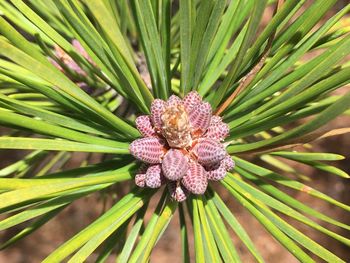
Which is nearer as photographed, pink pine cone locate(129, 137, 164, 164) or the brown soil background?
pink pine cone locate(129, 137, 164, 164)

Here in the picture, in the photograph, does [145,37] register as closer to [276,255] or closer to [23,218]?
[23,218]

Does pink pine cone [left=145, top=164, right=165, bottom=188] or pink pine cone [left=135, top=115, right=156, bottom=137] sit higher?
pink pine cone [left=135, top=115, right=156, bottom=137]

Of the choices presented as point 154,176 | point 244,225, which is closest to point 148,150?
point 154,176

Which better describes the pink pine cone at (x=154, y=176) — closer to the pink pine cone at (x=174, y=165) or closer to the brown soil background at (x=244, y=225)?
the pink pine cone at (x=174, y=165)

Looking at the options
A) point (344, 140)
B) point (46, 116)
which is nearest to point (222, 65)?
point (46, 116)

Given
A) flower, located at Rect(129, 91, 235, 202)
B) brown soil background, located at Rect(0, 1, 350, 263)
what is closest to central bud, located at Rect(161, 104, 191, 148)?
flower, located at Rect(129, 91, 235, 202)

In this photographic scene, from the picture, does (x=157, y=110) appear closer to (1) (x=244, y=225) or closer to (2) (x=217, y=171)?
(2) (x=217, y=171)

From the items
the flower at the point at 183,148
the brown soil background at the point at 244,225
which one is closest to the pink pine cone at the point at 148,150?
the flower at the point at 183,148

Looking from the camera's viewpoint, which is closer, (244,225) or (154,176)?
(154,176)

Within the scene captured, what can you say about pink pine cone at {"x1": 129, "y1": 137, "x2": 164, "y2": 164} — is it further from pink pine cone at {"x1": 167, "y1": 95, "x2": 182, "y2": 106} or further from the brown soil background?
the brown soil background
